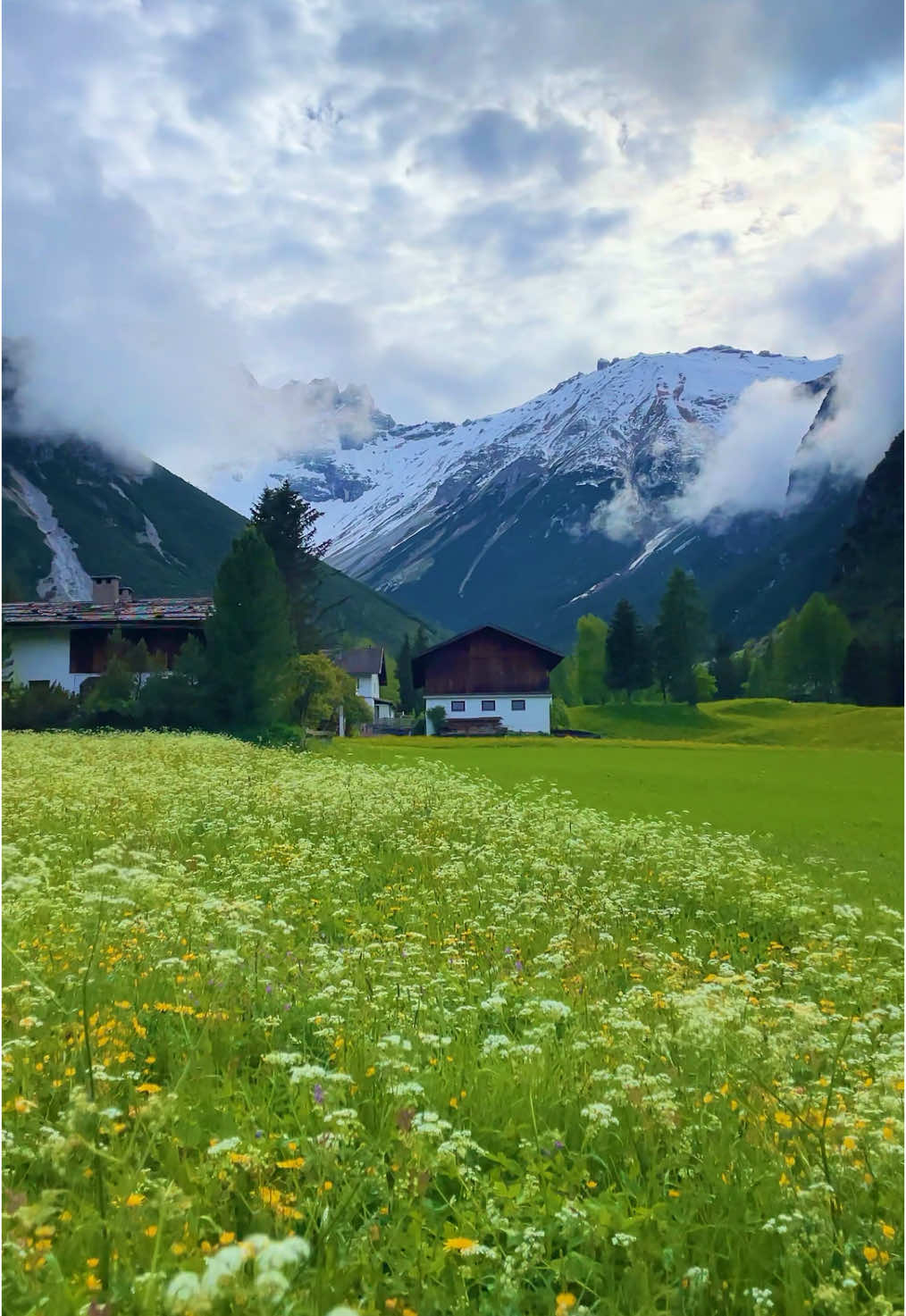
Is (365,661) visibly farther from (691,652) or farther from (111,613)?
(111,613)

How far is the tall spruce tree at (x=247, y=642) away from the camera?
128ft

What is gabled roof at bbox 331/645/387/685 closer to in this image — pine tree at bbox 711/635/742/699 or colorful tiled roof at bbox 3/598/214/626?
pine tree at bbox 711/635/742/699

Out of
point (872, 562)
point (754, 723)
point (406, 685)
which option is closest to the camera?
point (754, 723)

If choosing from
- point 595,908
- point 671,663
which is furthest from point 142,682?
point 671,663

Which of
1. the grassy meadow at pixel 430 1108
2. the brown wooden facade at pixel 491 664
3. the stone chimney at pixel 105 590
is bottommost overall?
the grassy meadow at pixel 430 1108

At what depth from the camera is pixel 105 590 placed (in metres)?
53.7

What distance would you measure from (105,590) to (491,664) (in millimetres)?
31089

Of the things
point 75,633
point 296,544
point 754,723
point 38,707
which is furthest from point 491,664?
point 38,707

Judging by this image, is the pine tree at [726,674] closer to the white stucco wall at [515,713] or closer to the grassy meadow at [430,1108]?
the white stucco wall at [515,713]

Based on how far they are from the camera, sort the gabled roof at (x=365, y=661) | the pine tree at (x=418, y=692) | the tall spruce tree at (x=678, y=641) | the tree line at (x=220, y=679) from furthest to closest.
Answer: the gabled roof at (x=365, y=661) → the tall spruce tree at (x=678, y=641) → the pine tree at (x=418, y=692) → the tree line at (x=220, y=679)

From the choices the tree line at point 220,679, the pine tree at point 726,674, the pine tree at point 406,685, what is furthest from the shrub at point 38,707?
the pine tree at point 726,674

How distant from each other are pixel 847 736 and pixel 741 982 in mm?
51126

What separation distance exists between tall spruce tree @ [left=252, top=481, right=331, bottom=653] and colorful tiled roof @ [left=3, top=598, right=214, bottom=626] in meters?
7.60

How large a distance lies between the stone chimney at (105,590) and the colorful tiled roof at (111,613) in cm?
414
